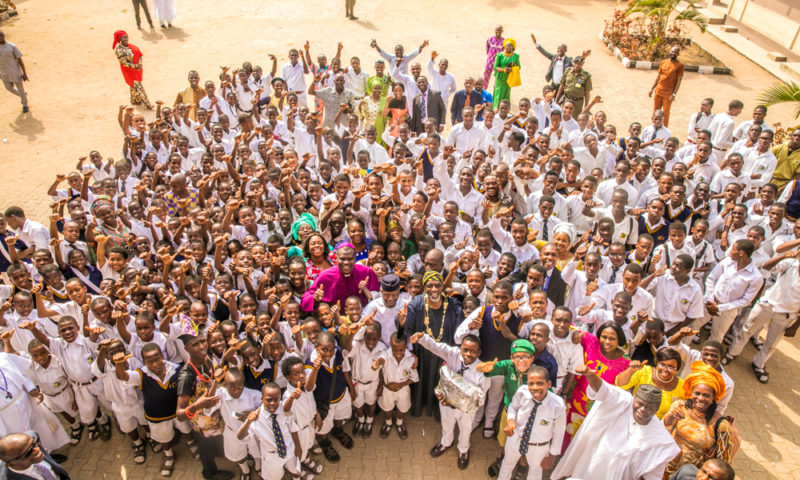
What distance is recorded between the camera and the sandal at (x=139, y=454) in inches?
196

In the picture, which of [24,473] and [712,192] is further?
[712,192]

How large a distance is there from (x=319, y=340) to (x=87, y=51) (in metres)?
16.3

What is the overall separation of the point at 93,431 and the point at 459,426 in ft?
12.4

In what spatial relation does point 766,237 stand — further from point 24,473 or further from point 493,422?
point 24,473

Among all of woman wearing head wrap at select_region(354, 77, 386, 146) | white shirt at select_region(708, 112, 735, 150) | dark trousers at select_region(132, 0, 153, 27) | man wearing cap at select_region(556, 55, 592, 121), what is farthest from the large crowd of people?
dark trousers at select_region(132, 0, 153, 27)

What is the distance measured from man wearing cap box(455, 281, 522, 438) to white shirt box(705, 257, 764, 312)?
265 cm

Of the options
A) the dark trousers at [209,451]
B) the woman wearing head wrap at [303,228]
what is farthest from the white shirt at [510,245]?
the dark trousers at [209,451]

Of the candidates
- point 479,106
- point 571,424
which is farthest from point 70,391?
point 479,106

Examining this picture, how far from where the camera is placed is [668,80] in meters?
10.7

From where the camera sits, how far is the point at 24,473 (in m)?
3.71

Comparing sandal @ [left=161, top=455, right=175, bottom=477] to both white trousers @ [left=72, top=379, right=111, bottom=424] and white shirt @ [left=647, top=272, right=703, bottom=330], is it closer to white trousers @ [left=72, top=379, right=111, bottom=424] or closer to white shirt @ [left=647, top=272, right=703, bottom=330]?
white trousers @ [left=72, top=379, right=111, bottom=424]

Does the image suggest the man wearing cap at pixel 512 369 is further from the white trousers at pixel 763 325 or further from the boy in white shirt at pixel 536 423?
the white trousers at pixel 763 325

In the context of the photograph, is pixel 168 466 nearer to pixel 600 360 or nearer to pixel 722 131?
pixel 600 360

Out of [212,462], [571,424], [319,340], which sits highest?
[319,340]
